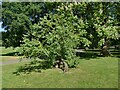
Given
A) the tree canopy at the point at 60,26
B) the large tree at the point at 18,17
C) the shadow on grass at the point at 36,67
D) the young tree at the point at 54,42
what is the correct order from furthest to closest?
1. the large tree at the point at 18,17
2. the shadow on grass at the point at 36,67
3. the tree canopy at the point at 60,26
4. the young tree at the point at 54,42

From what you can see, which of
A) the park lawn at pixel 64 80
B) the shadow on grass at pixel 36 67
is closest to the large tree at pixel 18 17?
the shadow on grass at pixel 36 67

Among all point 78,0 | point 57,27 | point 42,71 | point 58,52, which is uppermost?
point 78,0

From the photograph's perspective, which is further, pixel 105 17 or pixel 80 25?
pixel 105 17

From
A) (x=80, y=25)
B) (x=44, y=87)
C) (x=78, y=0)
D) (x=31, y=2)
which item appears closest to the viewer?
(x=44, y=87)

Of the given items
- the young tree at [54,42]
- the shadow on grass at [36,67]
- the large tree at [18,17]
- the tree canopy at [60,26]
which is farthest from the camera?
the large tree at [18,17]

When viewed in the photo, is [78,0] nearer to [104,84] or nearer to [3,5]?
[104,84]

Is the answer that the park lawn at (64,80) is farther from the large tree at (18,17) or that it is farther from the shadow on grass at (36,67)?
the large tree at (18,17)

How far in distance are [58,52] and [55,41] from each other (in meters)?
0.69

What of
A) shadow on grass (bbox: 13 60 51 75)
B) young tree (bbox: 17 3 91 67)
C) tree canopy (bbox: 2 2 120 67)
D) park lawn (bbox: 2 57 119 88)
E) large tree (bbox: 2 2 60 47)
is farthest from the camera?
large tree (bbox: 2 2 60 47)

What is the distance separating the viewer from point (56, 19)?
51.6ft

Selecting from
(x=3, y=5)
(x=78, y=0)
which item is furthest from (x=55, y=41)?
(x=3, y=5)

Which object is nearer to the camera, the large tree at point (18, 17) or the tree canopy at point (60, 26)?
the tree canopy at point (60, 26)

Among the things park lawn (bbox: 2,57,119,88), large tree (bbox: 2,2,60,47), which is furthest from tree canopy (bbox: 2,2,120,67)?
park lawn (bbox: 2,57,119,88)

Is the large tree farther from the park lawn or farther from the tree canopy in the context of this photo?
the park lawn
